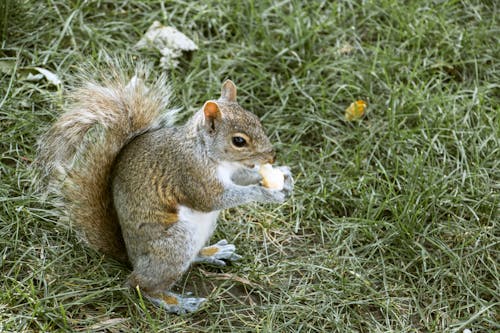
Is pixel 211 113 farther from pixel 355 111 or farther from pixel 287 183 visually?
pixel 355 111

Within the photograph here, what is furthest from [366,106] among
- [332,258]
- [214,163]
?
[214,163]

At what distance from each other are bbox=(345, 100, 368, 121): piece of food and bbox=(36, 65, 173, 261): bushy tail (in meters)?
1.01

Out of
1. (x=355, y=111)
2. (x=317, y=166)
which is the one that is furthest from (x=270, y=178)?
(x=355, y=111)

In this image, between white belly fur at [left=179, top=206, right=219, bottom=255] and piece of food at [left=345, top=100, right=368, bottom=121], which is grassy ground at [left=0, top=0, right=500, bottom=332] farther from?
white belly fur at [left=179, top=206, right=219, bottom=255]

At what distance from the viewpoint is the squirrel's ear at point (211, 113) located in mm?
2393

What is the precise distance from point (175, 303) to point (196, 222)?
0.28m

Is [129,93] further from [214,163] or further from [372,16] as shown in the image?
[372,16]

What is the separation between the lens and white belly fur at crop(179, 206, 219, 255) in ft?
8.14

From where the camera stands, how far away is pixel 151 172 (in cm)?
249

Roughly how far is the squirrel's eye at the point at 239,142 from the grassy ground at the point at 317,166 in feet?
1.75

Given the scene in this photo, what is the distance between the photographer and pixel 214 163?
2.46m

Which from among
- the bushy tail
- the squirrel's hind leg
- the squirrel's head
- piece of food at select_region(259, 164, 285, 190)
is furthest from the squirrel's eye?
the squirrel's hind leg

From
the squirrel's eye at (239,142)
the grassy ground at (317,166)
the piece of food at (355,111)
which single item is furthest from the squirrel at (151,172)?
the piece of food at (355,111)

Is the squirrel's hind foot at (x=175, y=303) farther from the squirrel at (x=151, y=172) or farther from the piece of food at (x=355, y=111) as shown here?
the piece of food at (x=355, y=111)
